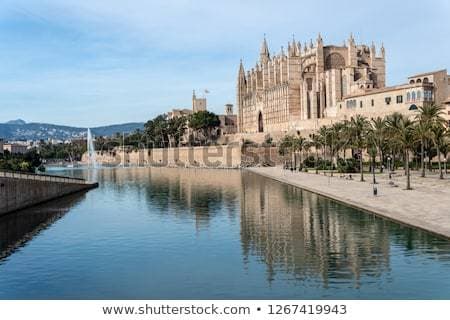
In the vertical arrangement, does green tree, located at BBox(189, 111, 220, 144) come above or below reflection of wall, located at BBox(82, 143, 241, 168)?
above

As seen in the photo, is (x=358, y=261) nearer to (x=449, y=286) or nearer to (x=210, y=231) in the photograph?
(x=449, y=286)

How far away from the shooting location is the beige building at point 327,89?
71.5 meters

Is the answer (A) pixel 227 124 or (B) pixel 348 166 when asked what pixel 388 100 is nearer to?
(B) pixel 348 166

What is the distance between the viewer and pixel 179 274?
16.9 metres

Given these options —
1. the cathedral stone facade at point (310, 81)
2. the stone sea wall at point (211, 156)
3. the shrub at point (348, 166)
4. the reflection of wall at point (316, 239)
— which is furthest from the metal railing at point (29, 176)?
the stone sea wall at point (211, 156)

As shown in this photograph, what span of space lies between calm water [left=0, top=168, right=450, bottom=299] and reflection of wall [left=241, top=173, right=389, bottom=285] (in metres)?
0.04

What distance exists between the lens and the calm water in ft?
49.8

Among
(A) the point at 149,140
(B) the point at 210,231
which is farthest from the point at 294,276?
(A) the point at 149,140

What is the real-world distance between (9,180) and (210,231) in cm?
1256

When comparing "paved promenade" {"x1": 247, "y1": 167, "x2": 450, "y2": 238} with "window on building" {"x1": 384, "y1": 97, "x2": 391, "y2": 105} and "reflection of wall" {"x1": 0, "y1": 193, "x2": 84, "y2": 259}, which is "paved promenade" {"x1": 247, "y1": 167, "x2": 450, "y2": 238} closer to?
"reflection of wall" {"x1": 0, "y1": 193, "x2": 84, "y2": 259}

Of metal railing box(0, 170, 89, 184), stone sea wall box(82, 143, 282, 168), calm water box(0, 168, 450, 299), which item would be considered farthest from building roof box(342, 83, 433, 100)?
metal railing box(0, 170, 89, 184)

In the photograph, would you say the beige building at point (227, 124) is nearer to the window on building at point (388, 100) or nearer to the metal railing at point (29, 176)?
the window on building at point (388, 100)

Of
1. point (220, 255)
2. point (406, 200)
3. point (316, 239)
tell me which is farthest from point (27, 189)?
point (406, 200)

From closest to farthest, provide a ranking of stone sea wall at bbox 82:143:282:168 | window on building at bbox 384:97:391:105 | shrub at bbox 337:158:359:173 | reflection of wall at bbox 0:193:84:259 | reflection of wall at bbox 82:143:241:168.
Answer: reflection of wall at bbox 0:193:84:259 → shrub at bbox 337:158:359:173 → window on building at bbox 384:97:391:105 → stone sea wall at bbox 82:143:282:168 → reflection of wall at bbox 82:143:241:168
